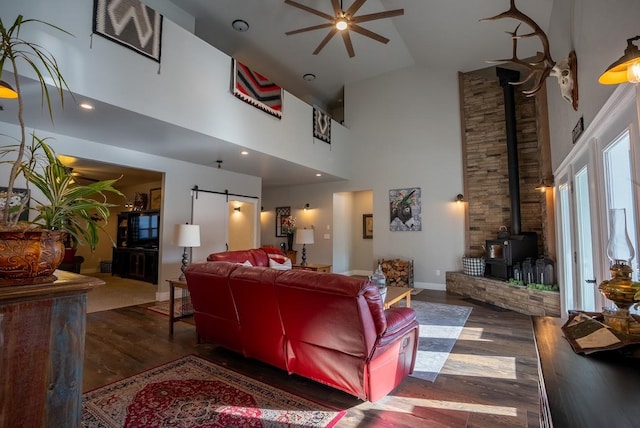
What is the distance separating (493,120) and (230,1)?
546cm

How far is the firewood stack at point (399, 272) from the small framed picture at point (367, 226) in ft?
5.75

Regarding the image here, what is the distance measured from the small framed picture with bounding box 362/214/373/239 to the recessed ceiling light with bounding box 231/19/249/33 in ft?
17.7

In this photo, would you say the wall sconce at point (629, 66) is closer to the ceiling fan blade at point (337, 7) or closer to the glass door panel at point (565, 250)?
the glass door panel at point (565, 250)

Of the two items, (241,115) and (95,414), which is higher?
(241,115)

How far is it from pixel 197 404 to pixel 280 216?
6888 mm

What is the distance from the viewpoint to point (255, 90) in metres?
4.82

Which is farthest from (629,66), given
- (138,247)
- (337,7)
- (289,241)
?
(138,247)

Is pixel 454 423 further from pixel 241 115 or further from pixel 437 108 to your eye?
pixel 437 108

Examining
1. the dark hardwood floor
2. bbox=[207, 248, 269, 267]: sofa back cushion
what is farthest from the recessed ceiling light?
the dark hardwood floor

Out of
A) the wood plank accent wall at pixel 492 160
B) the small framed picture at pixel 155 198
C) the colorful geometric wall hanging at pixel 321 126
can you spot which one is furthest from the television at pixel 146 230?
the wood plank accent wall at pixel 492 160

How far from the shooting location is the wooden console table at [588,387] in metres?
0.80

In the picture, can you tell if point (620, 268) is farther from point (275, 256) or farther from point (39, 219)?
point (275, 256)

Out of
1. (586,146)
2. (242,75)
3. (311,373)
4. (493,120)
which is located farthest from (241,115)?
(493,120)

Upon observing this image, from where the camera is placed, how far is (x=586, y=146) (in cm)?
268
